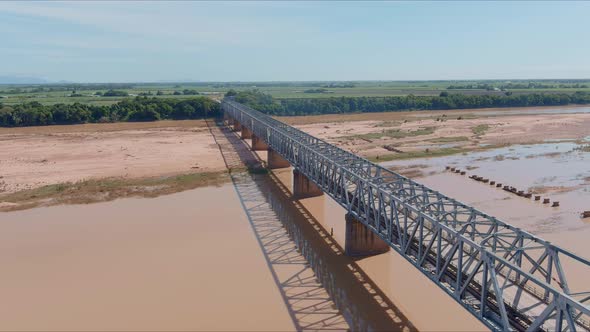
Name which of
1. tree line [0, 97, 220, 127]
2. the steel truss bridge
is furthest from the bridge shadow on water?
tree line [0, 97, 220, 127]

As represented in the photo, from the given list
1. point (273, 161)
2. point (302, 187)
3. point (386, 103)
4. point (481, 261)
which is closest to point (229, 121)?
point (273, 161)

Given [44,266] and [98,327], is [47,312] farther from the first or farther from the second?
[44,266]

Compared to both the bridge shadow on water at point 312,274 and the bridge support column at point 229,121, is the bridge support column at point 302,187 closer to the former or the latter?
the bridge shadow on water at point 312,274

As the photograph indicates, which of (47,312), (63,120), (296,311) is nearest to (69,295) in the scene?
(47,312)

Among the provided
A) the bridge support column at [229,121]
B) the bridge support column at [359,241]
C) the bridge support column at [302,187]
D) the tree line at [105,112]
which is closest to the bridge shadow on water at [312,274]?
the bridge support column at [359,241]

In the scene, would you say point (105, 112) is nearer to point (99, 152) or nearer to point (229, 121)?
point (229, 121)

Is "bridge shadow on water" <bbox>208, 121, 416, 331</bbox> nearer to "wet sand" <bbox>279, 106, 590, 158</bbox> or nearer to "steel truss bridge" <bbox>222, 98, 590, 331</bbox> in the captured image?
"steel truss bridge" <bbox>222, 98, 590, 331</bbox>
